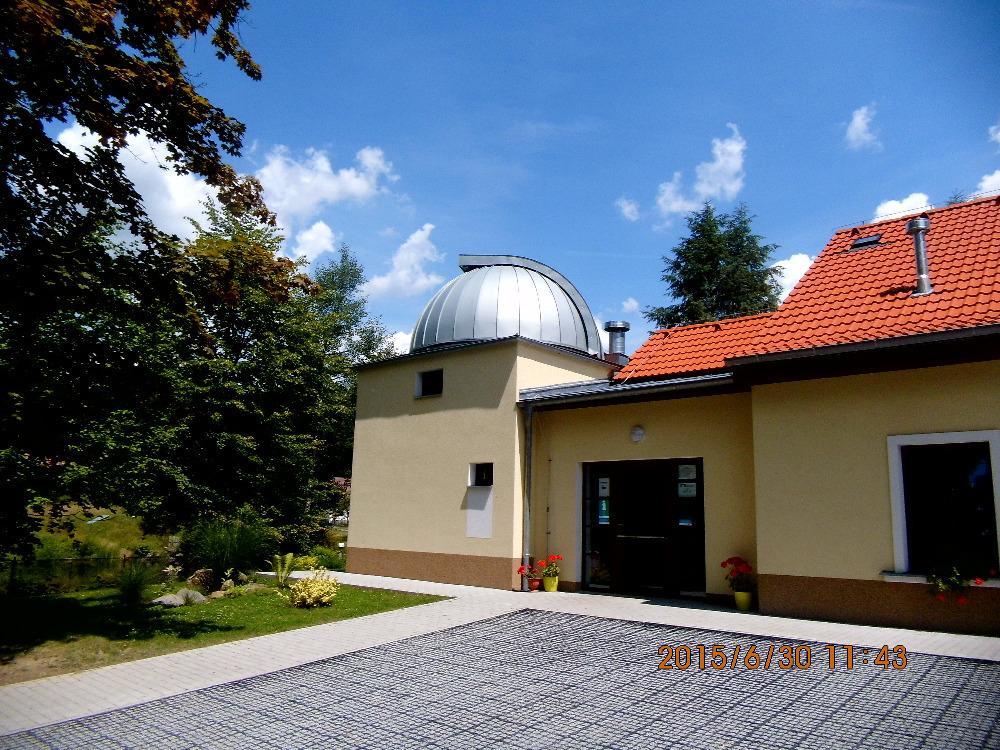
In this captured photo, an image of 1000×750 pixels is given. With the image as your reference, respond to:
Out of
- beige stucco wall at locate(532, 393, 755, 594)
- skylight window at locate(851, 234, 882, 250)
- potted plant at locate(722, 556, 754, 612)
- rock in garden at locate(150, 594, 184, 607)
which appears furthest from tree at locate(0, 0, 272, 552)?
skylight window at locate(851, 234, 882, 250)

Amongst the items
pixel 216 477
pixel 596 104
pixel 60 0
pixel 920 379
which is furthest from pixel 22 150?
pixel 216 477

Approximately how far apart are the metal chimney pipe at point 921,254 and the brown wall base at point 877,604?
145 inches

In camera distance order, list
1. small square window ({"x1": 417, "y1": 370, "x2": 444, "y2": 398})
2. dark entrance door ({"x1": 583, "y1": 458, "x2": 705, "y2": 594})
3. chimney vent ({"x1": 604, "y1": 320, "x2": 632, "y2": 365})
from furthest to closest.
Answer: chimney vent ({"x1": 604, "y1": 320, "x2": 632, "y2": 365}) → small square window ({"x1": 417, "y1": 370, "x2": 444, "y2": 398}) → dark entrance door ({"x1": 583, "y1": 458, "x2": 705, "y2": 594})

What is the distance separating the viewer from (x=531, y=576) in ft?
39.0

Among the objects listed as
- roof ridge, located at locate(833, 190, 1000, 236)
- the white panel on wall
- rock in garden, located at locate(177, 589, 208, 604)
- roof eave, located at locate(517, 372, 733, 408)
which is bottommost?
rock in garden, located at locate(177, 589, 208, 604)

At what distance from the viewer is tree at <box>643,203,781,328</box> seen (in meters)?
27.4

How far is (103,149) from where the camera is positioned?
796 cm

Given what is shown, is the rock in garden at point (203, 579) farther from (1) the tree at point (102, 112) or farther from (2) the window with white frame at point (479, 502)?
(1) the tree at point (102, 112)

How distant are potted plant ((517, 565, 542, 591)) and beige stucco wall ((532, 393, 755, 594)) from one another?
425mm

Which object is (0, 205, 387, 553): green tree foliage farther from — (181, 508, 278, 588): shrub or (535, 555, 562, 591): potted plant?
(535, 555, 562, 591): potted plant

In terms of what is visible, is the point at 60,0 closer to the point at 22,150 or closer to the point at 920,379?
the point at 22,150

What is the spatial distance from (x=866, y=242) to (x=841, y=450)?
396cm
